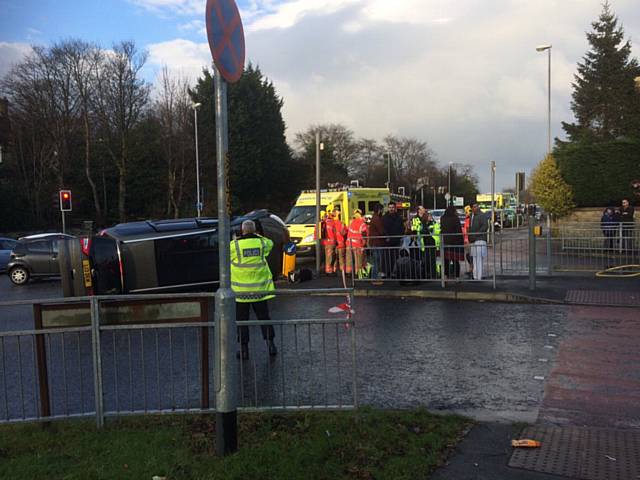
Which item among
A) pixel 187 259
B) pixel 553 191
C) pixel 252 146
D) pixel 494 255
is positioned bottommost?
pixel 494 255

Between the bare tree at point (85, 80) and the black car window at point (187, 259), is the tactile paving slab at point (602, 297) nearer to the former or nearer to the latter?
the black car window at point (187, 259)

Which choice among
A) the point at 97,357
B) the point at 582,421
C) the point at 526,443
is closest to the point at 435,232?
the point at 582,421

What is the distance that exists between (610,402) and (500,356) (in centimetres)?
187

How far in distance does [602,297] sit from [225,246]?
30.7 ft

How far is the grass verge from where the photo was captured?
12.4 feet

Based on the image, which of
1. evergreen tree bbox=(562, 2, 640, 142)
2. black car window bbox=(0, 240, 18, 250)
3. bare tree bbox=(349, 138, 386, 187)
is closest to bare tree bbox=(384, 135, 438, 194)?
bare tree bbox=(349, 138, 386, 187)

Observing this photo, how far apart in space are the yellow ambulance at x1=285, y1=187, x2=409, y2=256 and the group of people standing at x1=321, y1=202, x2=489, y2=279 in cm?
498

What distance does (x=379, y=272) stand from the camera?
13.4 m

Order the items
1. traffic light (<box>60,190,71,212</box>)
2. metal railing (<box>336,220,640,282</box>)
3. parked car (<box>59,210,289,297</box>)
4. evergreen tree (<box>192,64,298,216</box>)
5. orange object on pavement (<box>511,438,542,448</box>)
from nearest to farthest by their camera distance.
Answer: orange object on pavement (<box>511,438,542,448</box>) → parked car (<box>59,210,289,297</box>) → metal railing (<box>336,220,640,282</box>) → traffic light (<box>60,190,71,212</box>) → evergreen tree (<box>192,64,298,216</box>)

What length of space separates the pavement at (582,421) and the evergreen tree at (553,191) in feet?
48.6

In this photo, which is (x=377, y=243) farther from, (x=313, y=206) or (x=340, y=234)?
(x=313, y=206)

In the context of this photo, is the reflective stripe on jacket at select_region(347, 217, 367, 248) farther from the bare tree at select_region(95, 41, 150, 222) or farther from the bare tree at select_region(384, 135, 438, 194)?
the bare tree at select_region(384, 135, 438, 194)

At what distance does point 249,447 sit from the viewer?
13.6 feet

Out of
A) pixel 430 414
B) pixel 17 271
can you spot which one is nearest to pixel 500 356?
pixel 430 414
